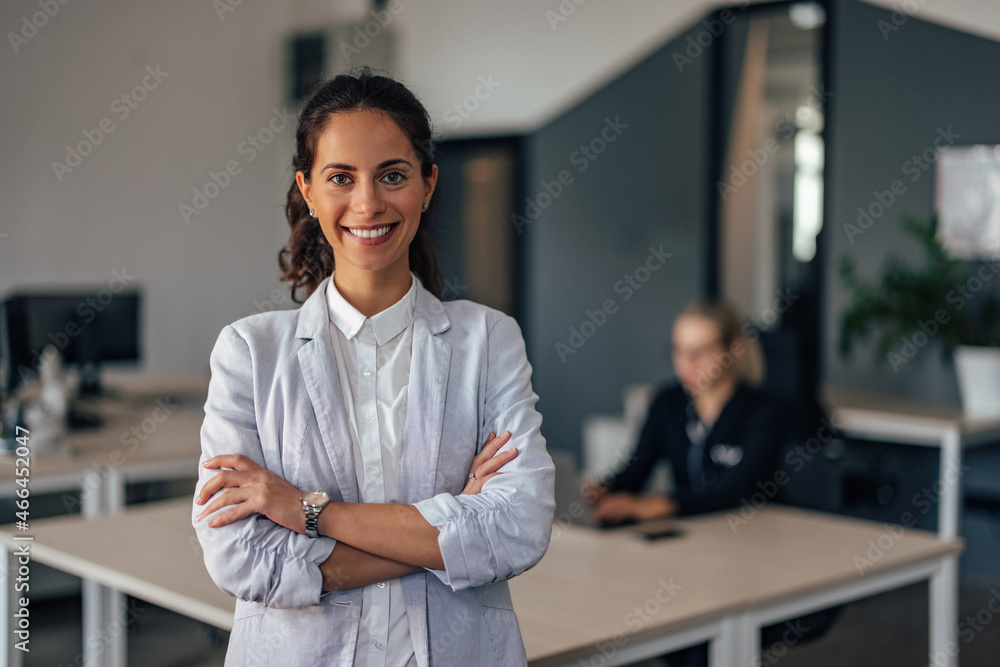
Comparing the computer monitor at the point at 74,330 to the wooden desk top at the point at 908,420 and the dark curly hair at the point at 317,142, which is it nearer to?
the dark curly hair at the point at 317,142

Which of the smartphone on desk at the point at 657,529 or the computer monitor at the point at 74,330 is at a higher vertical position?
the computer monitor at the point at 74,330

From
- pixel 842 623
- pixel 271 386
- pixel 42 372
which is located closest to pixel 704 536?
pixel 842 623

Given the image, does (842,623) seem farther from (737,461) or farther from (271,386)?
(271,386)

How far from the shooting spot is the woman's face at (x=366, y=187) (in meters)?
1.38

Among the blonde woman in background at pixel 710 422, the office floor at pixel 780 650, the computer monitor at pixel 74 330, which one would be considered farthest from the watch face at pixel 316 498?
the computer monitor at pixel 74 330

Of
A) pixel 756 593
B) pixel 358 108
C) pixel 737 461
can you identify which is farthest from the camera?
pixel 737 461

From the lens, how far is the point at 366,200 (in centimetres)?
136

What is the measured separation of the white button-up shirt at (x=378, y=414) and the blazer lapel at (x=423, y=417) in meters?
0.02

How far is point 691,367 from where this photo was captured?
3.21 meters

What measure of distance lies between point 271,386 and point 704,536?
5.16ft

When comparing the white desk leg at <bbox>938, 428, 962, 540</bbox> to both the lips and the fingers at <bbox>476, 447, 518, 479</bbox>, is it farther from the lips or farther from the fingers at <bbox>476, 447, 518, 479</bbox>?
the lips

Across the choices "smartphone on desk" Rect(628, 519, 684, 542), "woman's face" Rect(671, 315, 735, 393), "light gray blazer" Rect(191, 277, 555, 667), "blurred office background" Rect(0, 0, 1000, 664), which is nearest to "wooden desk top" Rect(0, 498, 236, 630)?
"light gray blazer" Rect(191, 277, 555, 667)

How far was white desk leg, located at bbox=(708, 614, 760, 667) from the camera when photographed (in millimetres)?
2027

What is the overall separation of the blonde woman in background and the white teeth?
5.50ft
